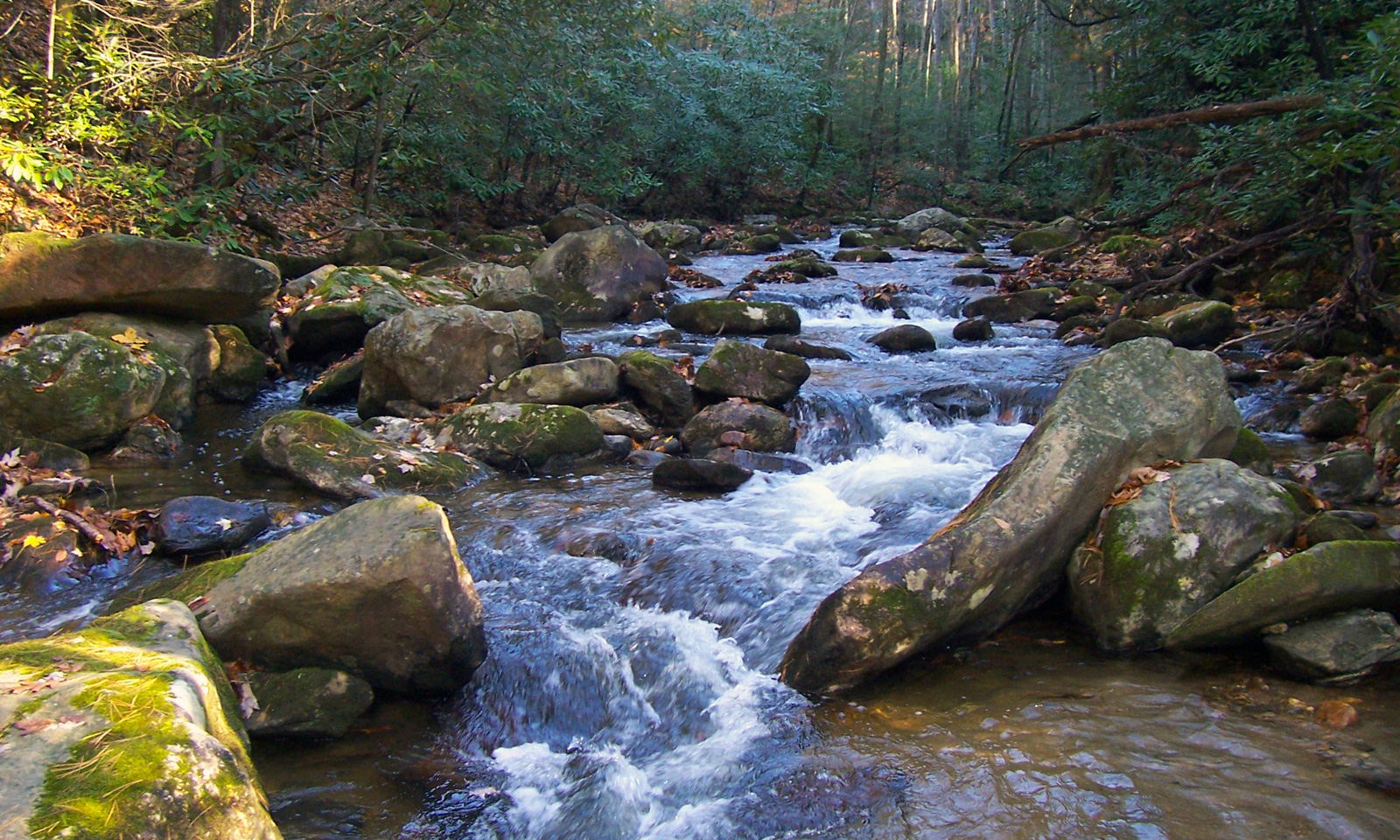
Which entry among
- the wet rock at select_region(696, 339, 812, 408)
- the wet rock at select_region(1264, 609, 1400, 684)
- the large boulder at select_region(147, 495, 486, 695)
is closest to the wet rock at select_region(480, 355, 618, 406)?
the wet rock at select_region(696, 339, 812, 408)

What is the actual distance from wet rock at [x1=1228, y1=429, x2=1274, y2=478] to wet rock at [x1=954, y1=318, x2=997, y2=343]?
5503 mm

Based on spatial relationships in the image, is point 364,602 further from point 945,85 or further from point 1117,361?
point 945,85

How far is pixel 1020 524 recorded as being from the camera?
4152mm

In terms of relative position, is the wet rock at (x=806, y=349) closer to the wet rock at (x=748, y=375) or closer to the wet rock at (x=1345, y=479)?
the wet rock at (x=748, y=375)

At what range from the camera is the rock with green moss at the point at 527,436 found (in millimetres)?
7059

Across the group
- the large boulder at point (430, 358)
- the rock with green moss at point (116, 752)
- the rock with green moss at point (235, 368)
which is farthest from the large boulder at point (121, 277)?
the rock with green moss at point (116, 752)

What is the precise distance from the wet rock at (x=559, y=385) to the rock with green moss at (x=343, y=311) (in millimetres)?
1700

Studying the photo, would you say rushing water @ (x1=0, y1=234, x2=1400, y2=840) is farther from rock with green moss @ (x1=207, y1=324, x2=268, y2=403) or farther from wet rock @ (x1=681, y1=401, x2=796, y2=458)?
rock with green moss @ (x1=207, y1=324, x2=268, y2=403)

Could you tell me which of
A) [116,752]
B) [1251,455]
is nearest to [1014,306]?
[1251,455]

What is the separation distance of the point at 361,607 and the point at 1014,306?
10.7 metres

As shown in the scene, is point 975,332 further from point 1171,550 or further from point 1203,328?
point 1171,550

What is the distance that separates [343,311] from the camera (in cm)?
922

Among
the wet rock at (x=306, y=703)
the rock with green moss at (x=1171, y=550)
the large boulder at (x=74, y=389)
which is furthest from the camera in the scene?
the large boulder at (x=74, y=389)

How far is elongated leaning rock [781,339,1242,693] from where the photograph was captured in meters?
3.87
